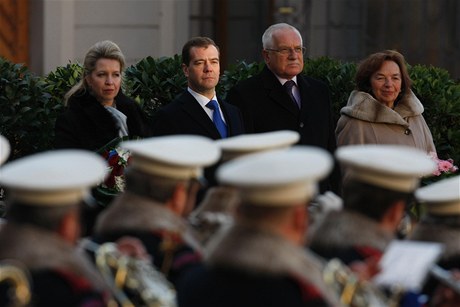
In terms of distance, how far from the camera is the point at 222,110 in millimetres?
9547

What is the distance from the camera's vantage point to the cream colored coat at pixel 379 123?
1001cm

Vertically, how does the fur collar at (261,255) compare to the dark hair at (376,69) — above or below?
below

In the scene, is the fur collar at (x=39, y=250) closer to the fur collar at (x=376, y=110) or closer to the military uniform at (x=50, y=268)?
the military uniform at (x=50, y=268)

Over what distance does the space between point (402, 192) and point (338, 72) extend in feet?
19.5

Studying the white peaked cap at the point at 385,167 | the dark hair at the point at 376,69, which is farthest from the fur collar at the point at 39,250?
the dark hair at the point at 376,69

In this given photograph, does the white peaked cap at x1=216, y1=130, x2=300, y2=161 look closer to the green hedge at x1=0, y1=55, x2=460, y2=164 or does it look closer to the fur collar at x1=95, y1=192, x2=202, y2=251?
the fur collar at x1=95, y1=192, x2=202, y2=251

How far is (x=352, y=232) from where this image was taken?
19.3 ft

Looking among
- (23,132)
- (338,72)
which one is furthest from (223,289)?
(338,72)

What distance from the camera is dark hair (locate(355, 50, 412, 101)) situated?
32.9ft

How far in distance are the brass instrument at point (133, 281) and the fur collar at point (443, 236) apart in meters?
1.03

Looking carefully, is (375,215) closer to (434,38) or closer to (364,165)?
(364,165)

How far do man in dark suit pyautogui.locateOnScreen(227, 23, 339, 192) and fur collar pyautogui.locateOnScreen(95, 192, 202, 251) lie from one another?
12.4ft

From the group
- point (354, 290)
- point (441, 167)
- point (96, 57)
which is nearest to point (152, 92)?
point (96, 57)

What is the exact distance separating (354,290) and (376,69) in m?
4.47
